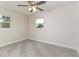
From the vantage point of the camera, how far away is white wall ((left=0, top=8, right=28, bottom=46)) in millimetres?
3541

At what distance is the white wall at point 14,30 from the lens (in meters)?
3.54

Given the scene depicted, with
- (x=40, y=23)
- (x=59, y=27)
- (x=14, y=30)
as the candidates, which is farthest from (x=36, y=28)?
(x=59, y=27)

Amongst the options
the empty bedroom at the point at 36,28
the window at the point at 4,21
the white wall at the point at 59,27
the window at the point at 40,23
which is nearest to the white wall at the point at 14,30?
the empty bedroom at the point at 36,28

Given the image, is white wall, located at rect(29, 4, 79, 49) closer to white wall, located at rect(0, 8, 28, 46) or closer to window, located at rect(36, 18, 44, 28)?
window, located at rect(36, 18, 44, 28)

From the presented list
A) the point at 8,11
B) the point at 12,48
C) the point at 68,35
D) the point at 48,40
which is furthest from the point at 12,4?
the point at 68,35

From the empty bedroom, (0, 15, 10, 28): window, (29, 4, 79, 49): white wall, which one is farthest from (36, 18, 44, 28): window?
(0, 15, 10, 28): window

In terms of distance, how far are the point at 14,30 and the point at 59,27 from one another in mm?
2042

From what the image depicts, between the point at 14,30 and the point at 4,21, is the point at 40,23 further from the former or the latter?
the point at 4,21

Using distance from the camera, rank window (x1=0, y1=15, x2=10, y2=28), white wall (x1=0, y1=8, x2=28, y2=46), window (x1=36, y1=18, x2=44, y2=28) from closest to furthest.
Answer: window (x1=0, y1=15, x2=10, y2=28) < white wall (x1=0, y1=8, x2=28, y2=46) < window (x1=36, y1=18, x2=44, y2=28)

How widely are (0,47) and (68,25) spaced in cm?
293

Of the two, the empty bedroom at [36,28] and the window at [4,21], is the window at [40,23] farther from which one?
the window at [4,21]

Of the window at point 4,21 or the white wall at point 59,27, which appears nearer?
the window at point 4,21

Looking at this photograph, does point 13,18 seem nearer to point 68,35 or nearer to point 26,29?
point 26,29

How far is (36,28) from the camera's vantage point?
3689mm
